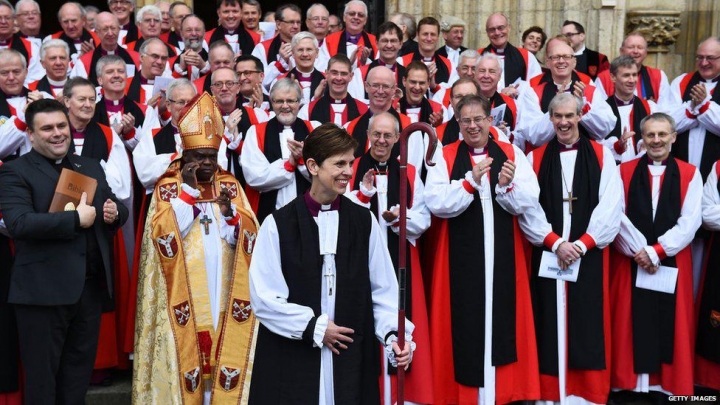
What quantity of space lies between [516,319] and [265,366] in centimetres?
246

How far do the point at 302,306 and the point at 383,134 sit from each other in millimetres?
2140

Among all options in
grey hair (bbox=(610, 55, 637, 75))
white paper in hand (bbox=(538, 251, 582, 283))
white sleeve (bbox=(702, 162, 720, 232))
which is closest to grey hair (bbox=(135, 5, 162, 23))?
grey hair (bbox=(610, 55, 637, 75))

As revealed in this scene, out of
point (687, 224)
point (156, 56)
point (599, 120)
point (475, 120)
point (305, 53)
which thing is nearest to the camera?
point (475, 120)

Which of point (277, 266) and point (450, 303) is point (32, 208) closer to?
point (277, 266)

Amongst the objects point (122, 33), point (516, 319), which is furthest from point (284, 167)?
point (122, 33)

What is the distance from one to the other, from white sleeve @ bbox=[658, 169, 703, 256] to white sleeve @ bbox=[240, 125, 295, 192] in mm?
2482

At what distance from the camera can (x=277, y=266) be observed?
437 cm

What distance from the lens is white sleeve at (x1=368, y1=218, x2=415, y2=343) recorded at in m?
4.51

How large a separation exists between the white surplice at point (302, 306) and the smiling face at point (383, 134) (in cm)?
177

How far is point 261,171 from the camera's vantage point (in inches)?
260

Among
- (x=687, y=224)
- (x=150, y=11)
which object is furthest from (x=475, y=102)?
(x=150, y=11)

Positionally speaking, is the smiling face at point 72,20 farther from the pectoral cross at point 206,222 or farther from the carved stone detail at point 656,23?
the carved stone detail at point 656,23

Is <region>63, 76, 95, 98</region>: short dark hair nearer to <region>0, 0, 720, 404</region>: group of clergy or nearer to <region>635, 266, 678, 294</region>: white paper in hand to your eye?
<region>0, 0, 720, 404</region>: group of clergy

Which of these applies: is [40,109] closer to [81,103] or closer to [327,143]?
[81,103]
